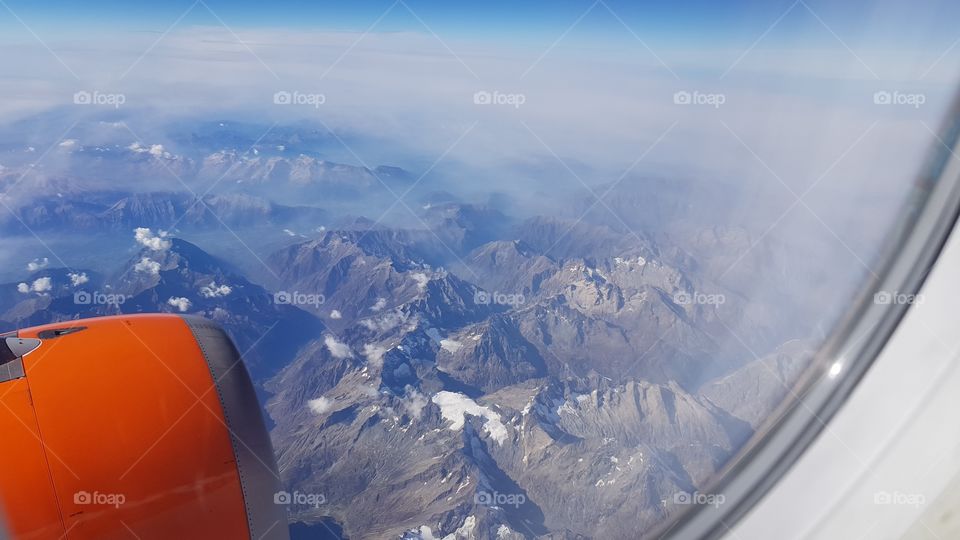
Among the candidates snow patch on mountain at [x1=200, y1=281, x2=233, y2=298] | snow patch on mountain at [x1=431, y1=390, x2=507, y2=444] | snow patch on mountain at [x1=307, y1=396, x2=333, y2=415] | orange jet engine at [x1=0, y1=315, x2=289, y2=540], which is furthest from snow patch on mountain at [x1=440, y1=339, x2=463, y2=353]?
orange jet engine at [x1=0, y1=315, x2=289, y2=540]

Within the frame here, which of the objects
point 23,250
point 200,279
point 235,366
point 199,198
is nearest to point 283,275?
point 200,279

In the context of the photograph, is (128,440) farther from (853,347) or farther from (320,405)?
(320,405)

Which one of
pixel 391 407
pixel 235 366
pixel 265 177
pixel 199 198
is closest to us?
pixel 235 366

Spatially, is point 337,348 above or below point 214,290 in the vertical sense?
below

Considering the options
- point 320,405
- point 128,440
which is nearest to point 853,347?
point 128,440

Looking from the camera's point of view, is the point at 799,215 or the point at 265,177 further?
the point at 265,177

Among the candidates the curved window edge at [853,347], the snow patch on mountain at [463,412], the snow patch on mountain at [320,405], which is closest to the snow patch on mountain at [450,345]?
the snow patch on mountain at [463,412]

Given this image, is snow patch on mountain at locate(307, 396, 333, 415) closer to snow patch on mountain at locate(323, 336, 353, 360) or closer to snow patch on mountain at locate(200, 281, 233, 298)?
snow patch on mountain at locate(323, 336, 353, 360)

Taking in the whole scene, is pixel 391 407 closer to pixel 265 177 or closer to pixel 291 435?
pixel 291 435
